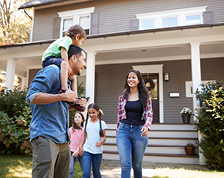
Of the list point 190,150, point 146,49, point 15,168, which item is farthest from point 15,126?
point 146,49

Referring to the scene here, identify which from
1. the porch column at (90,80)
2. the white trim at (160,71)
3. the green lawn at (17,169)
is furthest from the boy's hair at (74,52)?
the white trim at (160,71)

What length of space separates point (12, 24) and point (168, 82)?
16464 millimetres

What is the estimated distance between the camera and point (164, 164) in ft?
17.8

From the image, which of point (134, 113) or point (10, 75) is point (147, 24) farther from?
point (134, 113)

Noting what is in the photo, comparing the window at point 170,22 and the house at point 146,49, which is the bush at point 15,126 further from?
the window at point 170,22

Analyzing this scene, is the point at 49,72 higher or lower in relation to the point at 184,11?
lower

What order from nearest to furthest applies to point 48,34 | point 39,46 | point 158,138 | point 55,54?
1. point 55,54
2. point 158,138
3. point 39,46
4. point 48,34

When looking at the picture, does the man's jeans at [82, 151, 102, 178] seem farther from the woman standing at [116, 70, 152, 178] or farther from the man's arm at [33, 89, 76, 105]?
the man's arm at [33, 89, 76, 105]

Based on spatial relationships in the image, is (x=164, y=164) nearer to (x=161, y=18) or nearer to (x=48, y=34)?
(x=161, y=18)

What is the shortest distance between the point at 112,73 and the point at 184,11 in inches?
172

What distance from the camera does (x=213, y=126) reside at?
16.5 feet

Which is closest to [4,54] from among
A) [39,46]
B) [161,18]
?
[39,46]

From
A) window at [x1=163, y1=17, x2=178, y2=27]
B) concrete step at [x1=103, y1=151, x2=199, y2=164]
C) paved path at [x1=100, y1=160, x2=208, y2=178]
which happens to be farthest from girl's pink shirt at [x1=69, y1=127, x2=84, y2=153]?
window at [x1=163, y1=17, x2=178, y2=27]

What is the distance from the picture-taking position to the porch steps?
18.6ft
